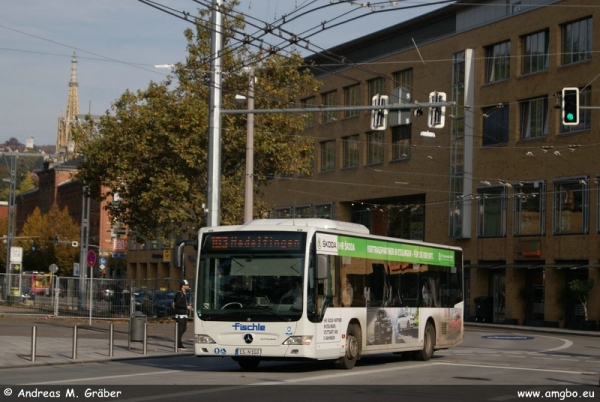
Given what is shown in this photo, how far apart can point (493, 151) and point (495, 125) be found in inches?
55.3

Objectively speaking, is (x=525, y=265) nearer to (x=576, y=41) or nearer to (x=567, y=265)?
(x=567, y=265)

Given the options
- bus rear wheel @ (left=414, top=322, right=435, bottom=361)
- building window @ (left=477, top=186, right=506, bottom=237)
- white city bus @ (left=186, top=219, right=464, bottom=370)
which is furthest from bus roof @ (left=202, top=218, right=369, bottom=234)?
building window @ (left=477, top=186, right=506, bottom=237)

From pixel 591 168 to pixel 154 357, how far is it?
2855cm

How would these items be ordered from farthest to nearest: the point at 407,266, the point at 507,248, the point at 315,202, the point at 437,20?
1. the point at 315,202
2. the point at 437,20
3. the point at 507,248
4. the point at 407,266

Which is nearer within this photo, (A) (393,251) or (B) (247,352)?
(B) (247,352)

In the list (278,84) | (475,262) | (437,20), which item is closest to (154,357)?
(278,84)

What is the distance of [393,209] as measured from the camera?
2387 inches

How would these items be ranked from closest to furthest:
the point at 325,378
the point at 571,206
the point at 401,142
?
the point at 325,378, the point at 571,206, the point at 401,142

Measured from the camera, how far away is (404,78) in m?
58.8

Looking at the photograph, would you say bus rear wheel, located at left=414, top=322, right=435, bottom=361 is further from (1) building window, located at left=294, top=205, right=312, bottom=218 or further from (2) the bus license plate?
(1) building window, located at left=294, top=205, right=312, bottom=218

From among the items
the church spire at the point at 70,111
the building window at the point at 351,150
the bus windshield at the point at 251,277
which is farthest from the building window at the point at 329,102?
the church spire at the point at 70,111

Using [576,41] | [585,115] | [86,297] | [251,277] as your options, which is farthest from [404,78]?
[251,277]

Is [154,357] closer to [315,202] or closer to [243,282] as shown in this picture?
[243,282]

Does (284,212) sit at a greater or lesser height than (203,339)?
greater
